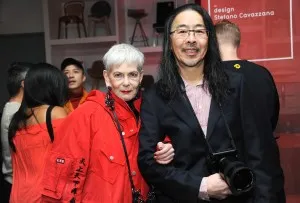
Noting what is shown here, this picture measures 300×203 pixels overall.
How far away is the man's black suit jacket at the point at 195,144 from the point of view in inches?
68.9

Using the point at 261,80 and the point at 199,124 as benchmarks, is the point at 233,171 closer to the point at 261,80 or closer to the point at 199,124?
the point at 199,124

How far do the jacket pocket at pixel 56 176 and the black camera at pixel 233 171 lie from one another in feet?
2.07

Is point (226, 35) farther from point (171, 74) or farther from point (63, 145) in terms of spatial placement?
point (63, 145)

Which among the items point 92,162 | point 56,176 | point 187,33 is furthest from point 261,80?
point 56,176

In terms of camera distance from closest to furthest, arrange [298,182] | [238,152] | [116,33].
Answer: [238,152] → [298,182] → [116,33]

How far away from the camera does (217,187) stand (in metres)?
1.69

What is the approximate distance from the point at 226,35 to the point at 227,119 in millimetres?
Result: 1030

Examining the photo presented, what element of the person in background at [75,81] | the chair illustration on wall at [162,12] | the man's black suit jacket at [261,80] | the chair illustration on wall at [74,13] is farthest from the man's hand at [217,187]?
the chair illustration on wall at [74,13]

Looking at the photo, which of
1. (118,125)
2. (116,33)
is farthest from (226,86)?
(116,33)

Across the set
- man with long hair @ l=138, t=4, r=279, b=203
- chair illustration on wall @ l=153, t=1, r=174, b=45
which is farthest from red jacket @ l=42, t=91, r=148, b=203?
chair illustration on wall @ l=153, t=1, r=174, b=45

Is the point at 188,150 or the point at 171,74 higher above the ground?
the point at 171,74

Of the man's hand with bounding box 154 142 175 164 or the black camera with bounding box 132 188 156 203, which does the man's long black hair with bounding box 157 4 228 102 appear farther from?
the black camera with bounding box 132 188 156 203

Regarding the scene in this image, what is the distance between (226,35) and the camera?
270cm

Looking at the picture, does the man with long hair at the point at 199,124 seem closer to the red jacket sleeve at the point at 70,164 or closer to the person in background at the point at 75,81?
the red jacket sleeve at the point at 70,164
